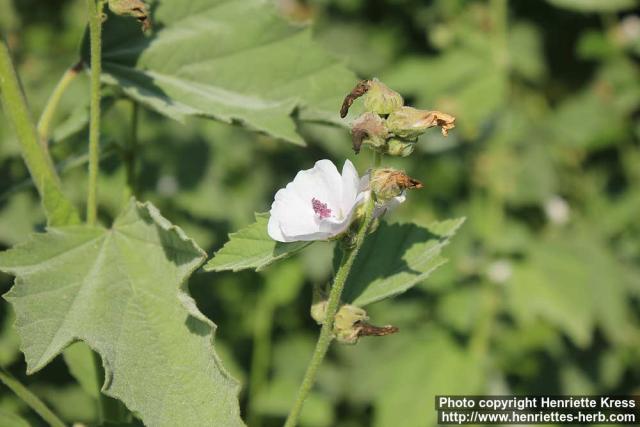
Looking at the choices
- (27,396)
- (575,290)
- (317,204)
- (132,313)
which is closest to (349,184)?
(317,204)

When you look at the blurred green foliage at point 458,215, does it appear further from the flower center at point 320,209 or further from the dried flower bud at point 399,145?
the dried flower bud at point 399,145

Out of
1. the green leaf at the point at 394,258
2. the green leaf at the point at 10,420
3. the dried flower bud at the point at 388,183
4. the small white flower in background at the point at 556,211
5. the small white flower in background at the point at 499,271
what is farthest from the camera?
the small white flower in background at the point at 556,211

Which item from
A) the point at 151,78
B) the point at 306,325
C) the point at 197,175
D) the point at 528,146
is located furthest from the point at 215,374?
the point at 528,146

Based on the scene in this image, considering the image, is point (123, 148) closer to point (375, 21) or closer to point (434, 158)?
point (434, 158)

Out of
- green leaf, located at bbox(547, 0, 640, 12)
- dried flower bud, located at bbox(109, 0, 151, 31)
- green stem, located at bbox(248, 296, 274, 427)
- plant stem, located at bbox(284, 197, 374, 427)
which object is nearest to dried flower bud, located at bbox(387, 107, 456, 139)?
plant stem, located at bbox(284, 197, 374, 427)

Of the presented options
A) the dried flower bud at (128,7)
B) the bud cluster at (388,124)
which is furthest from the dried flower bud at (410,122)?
the dried flower bud at (128,7)

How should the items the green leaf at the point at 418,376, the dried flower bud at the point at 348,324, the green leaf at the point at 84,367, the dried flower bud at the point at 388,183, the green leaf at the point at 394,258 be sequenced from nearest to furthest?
1. the dried flower bud at the point at 388,183
2. the dried flower bud at the point at 348,324
3. the green leaf at the point at 394,258
4. the green leaf at the point at 84,367
5. the green leaf at the point at 418,376
